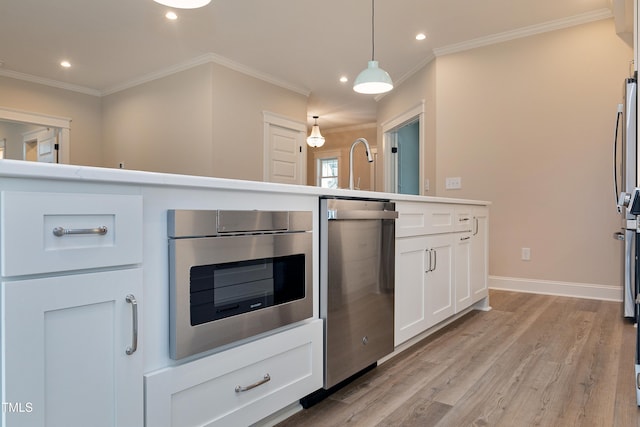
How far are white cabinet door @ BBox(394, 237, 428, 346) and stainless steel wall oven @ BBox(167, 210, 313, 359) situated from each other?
2.28ft

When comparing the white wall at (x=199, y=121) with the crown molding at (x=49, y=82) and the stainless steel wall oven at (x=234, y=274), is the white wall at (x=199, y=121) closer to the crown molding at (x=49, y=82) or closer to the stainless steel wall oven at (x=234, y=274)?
the crown molding at (x=49, y=82)

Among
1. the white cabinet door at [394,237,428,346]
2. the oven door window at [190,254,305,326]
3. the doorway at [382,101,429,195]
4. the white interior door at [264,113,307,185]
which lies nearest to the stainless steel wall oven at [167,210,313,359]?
the oven door window at [190,254,305,326]

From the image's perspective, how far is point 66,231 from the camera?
0.85m

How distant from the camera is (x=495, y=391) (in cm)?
171

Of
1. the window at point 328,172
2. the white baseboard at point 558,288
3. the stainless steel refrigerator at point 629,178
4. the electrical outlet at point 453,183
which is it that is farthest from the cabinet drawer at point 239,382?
the window at point 328,172

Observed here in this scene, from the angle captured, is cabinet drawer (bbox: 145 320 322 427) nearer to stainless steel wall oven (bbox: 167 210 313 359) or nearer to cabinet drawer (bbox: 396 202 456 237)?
stainless steel wall oven (bbox: 167 210 313 359)

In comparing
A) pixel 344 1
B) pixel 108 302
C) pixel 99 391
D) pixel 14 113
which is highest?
pixel 344 1

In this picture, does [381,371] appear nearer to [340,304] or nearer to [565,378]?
[340,304]

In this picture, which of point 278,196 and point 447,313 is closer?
point 278,196

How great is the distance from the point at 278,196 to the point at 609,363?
1977 mm

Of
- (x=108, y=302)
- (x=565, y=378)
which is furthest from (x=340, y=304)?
(x=565, y=378)

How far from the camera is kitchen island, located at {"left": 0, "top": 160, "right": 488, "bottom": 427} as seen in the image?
30.9 inches

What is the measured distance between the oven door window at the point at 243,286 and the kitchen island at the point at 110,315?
0.10m

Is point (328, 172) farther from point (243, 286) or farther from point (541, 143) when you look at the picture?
point (243, 286)
